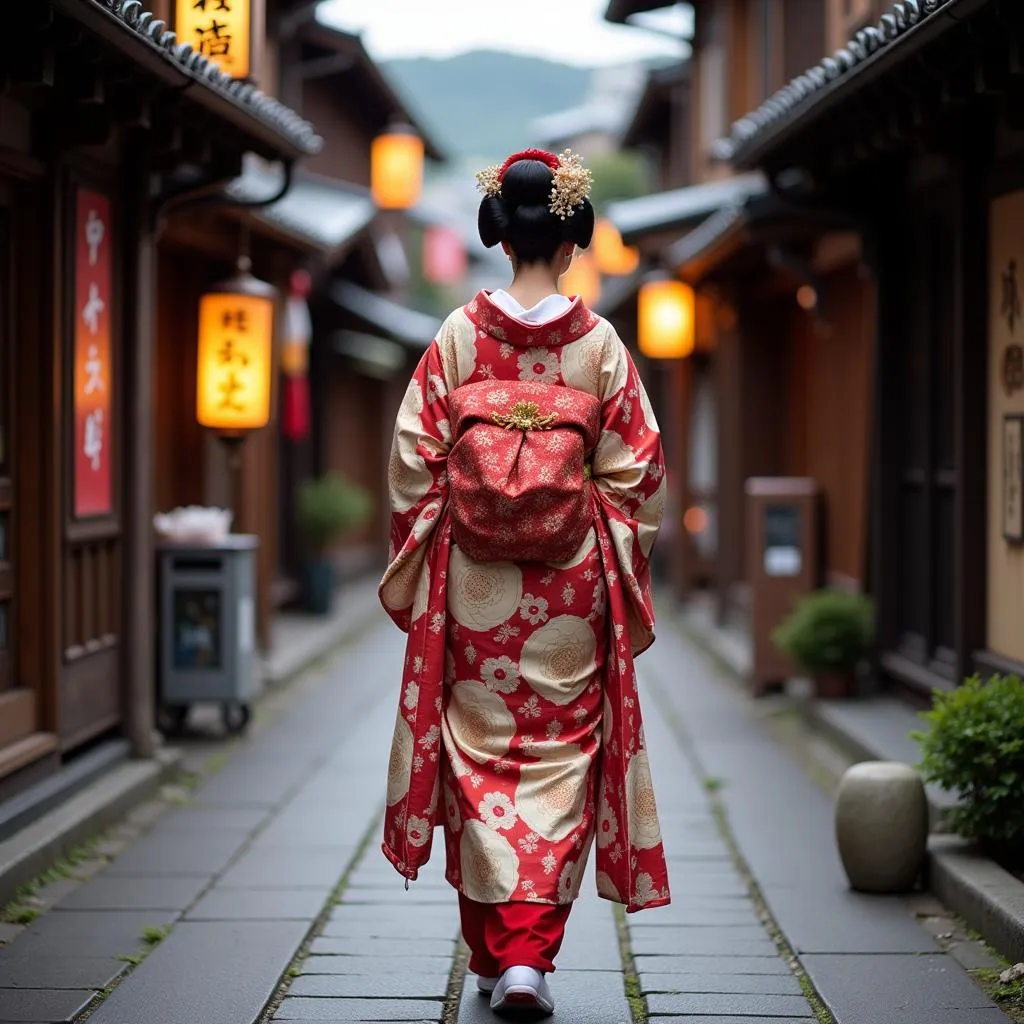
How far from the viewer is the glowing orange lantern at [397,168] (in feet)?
75.2

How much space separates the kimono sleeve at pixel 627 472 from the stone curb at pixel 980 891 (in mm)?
1697

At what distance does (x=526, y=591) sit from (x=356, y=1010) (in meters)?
1.42

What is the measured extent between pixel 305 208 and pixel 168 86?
9430 mm

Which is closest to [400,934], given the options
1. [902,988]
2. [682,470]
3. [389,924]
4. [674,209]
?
[389,924]

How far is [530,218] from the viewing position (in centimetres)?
512

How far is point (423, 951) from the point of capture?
5836 millimetres

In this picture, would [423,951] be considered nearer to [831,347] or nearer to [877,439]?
[877,439]

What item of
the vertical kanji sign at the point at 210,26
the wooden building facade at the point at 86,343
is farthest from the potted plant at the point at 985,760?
the vertical kanji sign at the point at 210,26

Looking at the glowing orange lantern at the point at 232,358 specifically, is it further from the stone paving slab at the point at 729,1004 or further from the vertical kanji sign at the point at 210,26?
the stone paving slab at the point at 729,1004

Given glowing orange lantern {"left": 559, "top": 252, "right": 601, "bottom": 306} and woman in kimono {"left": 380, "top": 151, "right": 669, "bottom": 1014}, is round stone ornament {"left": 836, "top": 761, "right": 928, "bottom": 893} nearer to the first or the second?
woman in kimono {"left": 380, "top": 151, "right": 669, "bottom": 1014}

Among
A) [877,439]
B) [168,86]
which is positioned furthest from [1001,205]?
[168,86]

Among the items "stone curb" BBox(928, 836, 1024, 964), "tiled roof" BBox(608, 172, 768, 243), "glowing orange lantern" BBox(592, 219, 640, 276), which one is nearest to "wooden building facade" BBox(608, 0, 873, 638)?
"tiled roof" BBox(608, 172, 768, 243)

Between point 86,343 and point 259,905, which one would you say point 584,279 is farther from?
point 259,905

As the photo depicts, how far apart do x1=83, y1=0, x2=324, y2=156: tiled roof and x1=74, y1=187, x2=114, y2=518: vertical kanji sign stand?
90 centimetres
